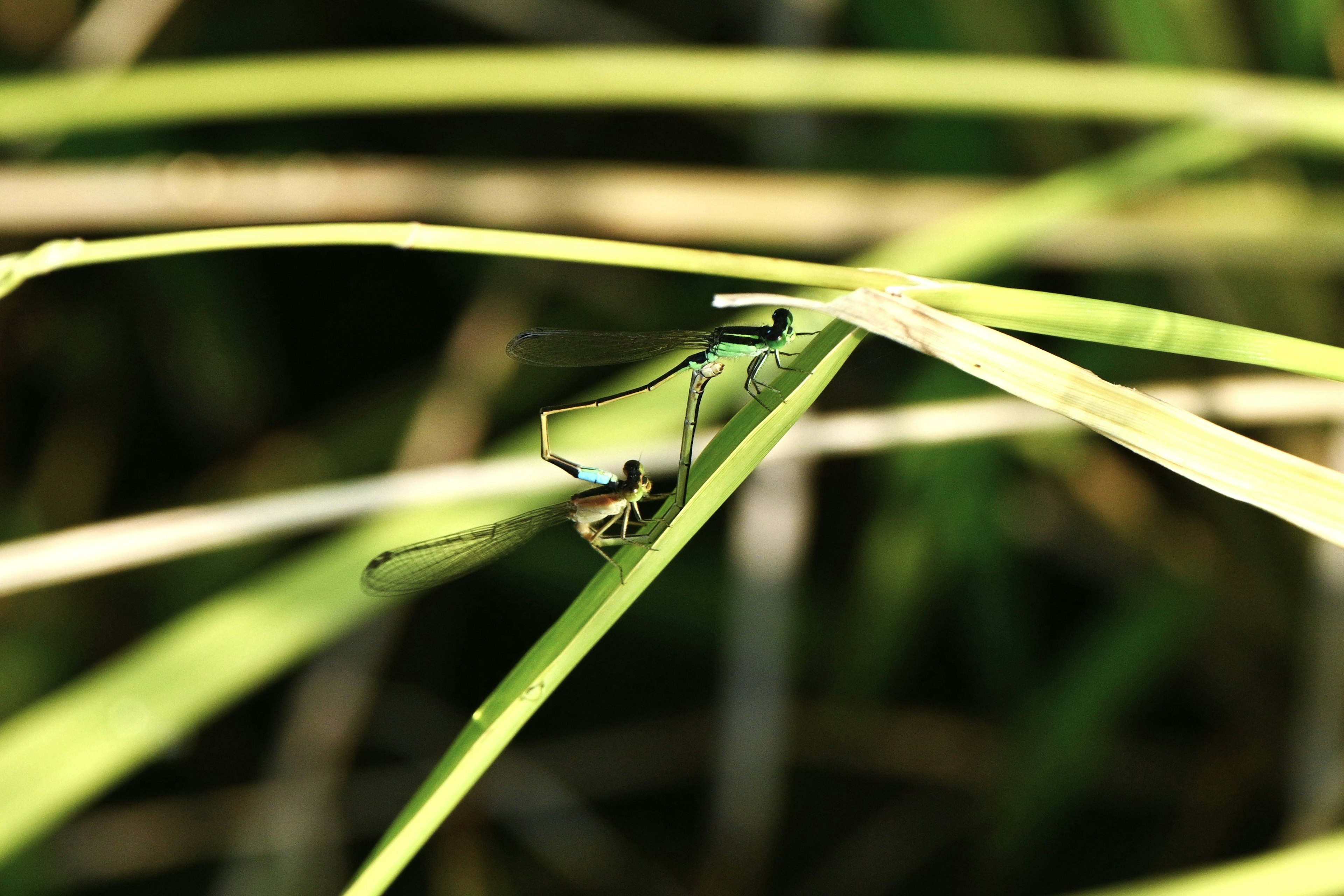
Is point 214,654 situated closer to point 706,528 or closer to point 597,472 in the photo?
point 597,472

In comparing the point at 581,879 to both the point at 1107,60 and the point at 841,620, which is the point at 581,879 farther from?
the point at 1107,60

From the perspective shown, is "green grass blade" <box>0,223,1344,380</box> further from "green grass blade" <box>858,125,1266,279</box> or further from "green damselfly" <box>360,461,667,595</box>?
"green grass blade" <box>858,125,1266,279</box>

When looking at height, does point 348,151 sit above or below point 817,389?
above

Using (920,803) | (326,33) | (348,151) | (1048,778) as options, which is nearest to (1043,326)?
(1048,778)

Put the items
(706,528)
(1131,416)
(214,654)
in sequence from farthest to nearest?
(706,528), (214,654), (1131,416)

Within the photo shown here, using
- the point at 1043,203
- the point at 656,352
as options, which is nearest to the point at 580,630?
the point at 656,352
